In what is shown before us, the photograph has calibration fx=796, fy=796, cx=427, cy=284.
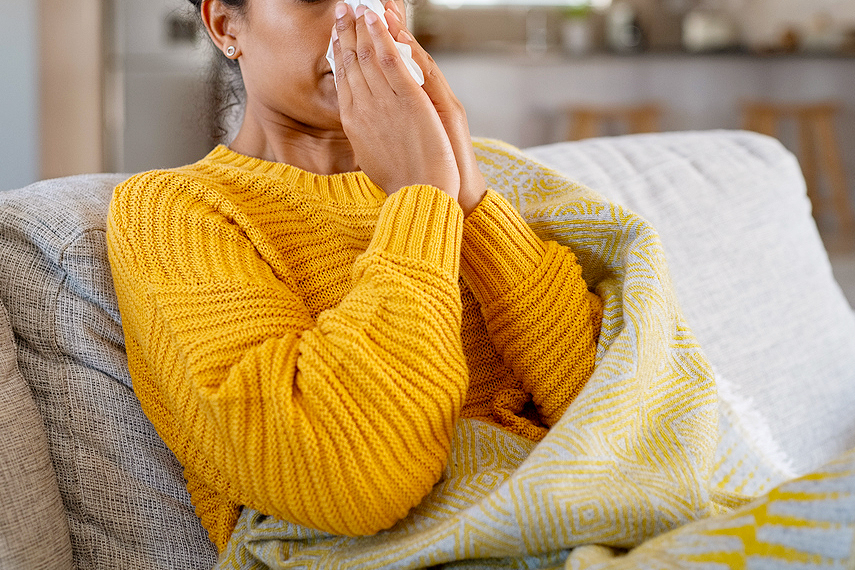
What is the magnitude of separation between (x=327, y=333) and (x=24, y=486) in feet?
1.12

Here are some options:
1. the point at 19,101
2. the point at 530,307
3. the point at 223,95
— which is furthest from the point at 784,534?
the point at 19,101

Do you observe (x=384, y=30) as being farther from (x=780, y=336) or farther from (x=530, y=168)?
(x=780, y=336)

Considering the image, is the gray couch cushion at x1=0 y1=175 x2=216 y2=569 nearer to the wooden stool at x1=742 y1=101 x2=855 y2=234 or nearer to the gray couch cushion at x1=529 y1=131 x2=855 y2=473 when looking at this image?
the gray couch cushion at x1=529 y1=131 x2=855 y2=473

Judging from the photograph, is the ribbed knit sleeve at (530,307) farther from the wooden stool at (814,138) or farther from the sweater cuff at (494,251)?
the wooden stool at (814,138)

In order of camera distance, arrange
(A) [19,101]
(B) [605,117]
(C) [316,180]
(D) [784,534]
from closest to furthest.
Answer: (D) [784,534] → (C) [316,180] → (A) [19,101] → (B) [605,117]

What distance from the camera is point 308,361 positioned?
2.18ft

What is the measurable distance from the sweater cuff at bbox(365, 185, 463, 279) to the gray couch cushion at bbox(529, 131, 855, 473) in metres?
0.57

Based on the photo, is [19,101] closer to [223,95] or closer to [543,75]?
[223,95]

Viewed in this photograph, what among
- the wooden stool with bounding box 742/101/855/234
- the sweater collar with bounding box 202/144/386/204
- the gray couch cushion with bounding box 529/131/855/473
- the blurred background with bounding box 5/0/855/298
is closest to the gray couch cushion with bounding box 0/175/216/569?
the sweater collar with bounding box 202/144/386/204

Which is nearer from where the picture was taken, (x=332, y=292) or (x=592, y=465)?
(x=592, y=465)

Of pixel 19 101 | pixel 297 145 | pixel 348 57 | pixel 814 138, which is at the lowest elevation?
pixel 814 138

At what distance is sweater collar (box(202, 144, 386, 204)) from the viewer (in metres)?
0.92

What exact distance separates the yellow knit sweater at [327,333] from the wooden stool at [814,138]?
14.4ft

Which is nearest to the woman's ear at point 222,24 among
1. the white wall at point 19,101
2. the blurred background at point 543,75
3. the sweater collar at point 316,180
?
the sweater collar at point 316,180
